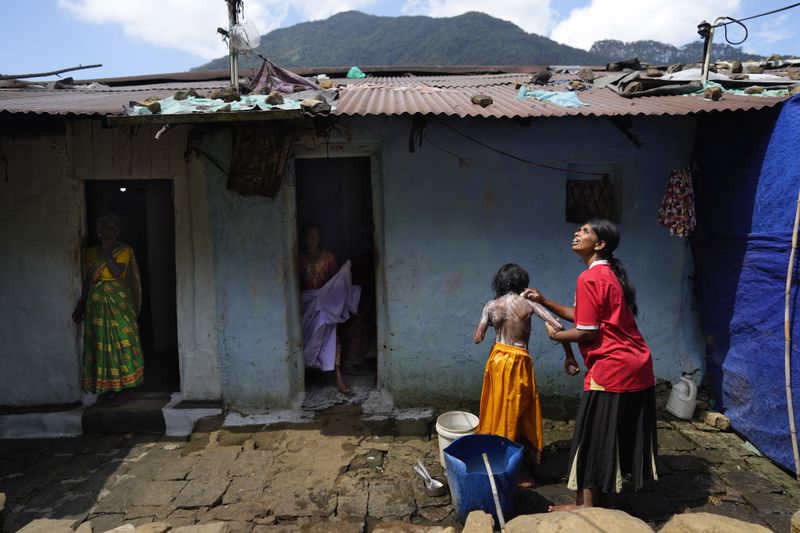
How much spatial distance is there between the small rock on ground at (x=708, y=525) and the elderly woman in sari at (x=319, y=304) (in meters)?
3.50

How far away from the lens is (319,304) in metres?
5.78

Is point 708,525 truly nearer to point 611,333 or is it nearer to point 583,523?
point 583,523

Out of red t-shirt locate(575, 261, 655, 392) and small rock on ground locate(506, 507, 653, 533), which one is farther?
red t-shirt locate(575, 261, 655, 392)

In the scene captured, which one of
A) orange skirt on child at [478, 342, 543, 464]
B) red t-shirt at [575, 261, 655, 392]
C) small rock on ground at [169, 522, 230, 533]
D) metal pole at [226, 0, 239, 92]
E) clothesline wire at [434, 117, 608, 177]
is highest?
metal pole at [226, 0, 239, 92]

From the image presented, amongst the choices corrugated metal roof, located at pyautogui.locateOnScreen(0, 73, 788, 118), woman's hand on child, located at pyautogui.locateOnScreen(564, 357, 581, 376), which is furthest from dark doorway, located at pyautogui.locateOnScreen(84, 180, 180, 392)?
woman's hand on child, located at pyautogui.locateOnScreen(564, 357, 581, 376)

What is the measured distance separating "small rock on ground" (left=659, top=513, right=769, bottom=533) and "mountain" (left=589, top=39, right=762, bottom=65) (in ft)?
102

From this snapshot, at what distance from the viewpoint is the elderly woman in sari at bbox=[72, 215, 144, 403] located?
17.6 ft

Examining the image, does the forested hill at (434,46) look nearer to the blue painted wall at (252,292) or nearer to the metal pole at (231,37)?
the metal pole at (231,37)

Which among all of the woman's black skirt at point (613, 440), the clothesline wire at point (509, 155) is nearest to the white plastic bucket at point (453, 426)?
the woman's black skirt at point (613, 440)

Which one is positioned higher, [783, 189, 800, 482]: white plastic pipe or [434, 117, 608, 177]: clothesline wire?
[434, 117, 608, 177]: clothesline wire

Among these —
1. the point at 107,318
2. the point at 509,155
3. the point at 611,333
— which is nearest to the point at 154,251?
the point at 107,318

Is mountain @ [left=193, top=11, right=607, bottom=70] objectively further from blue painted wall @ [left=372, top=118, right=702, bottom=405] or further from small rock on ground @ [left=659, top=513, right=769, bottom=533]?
small rock on ground @ [left=659, top=513, right=769, bottom=533]

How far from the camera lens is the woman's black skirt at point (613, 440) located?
11.3ft

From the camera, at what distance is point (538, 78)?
6.20m
